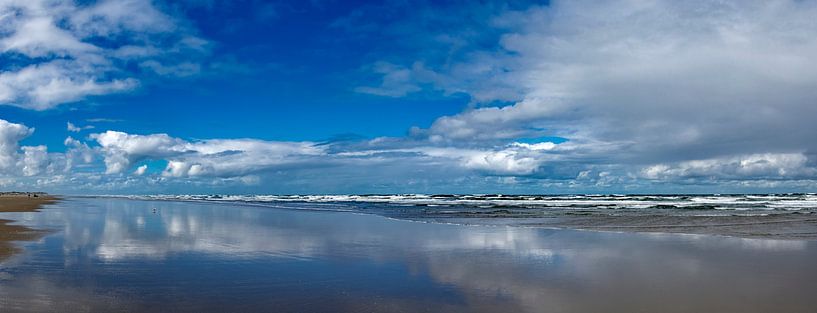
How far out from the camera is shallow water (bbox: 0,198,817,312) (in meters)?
9.22

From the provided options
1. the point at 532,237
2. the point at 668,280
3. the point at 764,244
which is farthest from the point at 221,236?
the point at 764,244

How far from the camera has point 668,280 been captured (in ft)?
37.9

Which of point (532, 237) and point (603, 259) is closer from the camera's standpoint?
point (603, 259)

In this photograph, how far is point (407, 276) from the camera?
476 inches

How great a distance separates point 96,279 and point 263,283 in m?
3.45

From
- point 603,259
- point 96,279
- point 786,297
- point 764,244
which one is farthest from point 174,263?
point 764,244

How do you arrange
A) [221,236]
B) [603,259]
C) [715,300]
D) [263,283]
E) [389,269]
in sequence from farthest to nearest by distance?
[221,236], [603,259], [389,269], [263,283], [715,300]

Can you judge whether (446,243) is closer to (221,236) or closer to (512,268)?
(512,268)

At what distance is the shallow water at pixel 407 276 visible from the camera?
30.2 ft

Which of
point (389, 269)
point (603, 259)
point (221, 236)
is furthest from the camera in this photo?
point (221, 236)

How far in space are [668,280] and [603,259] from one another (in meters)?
3.28

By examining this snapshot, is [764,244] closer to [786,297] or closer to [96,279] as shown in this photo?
[786,297]

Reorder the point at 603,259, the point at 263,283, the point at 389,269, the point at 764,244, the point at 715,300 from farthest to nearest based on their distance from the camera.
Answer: the point at 764,244 < the point at 603,259 < the point at 389,269 < the point at 263,283 < the point at 715,300

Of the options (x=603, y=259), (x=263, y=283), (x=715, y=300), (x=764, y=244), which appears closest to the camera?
(x=715, y=300)
